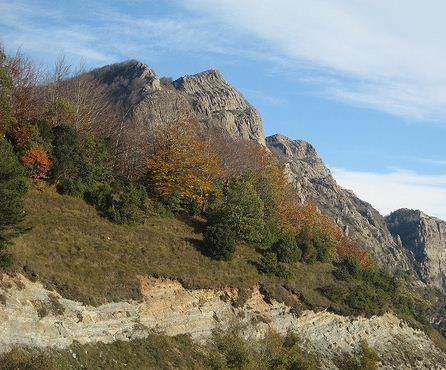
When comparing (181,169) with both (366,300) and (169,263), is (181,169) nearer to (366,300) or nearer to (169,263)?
(169,263)

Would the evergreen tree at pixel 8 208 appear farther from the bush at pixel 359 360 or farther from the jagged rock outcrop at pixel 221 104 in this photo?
the jagged rock outcrop at pixel 221 104

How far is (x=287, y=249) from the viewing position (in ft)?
166

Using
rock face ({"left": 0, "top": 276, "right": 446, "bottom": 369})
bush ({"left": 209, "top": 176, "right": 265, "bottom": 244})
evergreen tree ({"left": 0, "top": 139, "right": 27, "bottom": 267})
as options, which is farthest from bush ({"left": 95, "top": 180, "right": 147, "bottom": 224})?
evergreen tree ({"left": 0, "top": 139, "right": 27, "bottom": 267})

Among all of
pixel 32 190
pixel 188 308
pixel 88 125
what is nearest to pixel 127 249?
pixel 188 308

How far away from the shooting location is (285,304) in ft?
148

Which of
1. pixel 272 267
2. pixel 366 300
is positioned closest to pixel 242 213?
pixel 272 267

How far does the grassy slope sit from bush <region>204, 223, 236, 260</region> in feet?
2.65

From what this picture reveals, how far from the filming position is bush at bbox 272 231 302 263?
50.4 metres

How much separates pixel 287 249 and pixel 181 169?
13390 mm

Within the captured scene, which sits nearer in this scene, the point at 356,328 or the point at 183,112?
the point at 356,328

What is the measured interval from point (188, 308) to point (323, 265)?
2495 centimetres

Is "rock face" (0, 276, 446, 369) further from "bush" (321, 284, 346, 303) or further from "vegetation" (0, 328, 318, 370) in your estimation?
"bush" (321, 284, 346, 303)

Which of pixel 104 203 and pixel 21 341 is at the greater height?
pixel 104 203

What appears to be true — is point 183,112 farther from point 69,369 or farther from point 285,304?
point 69,369
